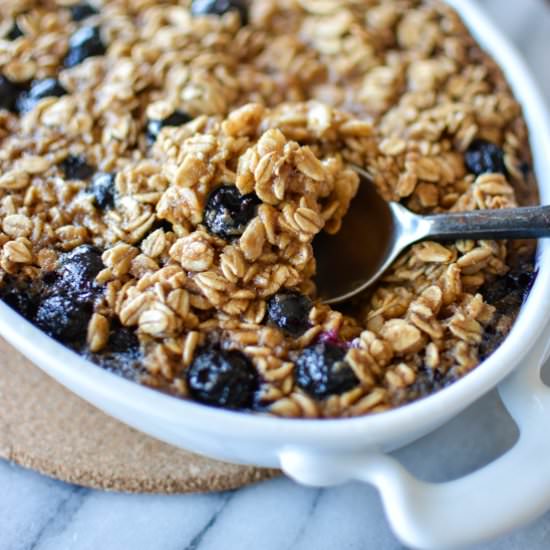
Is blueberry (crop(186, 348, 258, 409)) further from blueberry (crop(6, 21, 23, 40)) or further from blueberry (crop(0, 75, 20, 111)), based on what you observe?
blueberry (crop(6, 21, 23, 40))

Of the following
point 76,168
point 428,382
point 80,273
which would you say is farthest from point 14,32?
point 428,382

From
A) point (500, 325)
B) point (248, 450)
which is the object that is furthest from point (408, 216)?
point (248, 450)

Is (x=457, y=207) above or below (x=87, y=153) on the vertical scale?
below

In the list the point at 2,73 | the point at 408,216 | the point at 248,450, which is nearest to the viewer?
the point at 248,450

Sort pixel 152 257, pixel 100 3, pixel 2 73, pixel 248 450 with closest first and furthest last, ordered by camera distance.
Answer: pixel 248 450 < pixel 152 257 < pixel 2 73 < pixel 100 3

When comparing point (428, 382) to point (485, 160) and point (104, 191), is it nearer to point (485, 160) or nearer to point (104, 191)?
point (485, 160)

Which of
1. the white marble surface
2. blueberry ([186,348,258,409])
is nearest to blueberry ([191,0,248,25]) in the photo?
blueberry ([186,348,258,409])

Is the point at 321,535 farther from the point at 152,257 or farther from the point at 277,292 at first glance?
the point at 152,257
